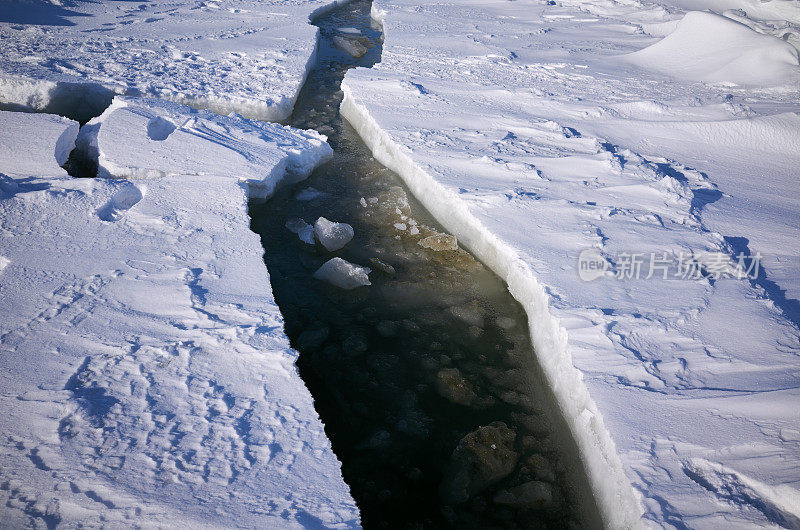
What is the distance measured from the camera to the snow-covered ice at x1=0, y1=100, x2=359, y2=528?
177cm

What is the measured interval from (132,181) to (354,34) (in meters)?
5.88

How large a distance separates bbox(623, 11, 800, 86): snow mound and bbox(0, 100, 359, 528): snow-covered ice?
595cm

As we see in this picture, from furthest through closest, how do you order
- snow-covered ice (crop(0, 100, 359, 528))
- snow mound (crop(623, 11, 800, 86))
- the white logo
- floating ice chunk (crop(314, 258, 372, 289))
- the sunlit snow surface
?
snow mound (crop(623, 11, 800, 86)) → floating ice chunk (crop(314, 258, 372, 289)) → the white logo → the sunlit snow surface → snow-covered ice (crop(0, 100, 359, 528))

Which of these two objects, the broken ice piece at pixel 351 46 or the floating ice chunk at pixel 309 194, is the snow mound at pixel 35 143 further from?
the broken ice piece at pixel 351 46

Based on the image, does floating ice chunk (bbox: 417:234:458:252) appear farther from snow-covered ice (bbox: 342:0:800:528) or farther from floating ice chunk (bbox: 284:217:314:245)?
floating ice chunk (bbox: 284:217:314:245)

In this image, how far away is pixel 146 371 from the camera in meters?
2.21

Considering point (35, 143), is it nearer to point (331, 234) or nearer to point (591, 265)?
point (331, 234)

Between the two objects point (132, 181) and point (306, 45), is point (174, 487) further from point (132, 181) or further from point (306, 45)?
point (306, 45)

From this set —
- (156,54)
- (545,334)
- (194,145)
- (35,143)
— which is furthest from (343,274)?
(156,54)

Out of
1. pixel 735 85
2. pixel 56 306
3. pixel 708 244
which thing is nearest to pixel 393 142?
pixel 708 244

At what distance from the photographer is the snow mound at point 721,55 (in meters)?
5.86

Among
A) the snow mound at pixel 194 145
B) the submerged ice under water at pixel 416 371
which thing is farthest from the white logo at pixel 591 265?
the snow mound at pixel 194 145

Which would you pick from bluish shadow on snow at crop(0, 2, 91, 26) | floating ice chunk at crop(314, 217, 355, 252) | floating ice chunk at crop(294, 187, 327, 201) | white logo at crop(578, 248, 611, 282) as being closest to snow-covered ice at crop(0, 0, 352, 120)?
bluish shadow on snow at crop(0, 2, 91, 26)

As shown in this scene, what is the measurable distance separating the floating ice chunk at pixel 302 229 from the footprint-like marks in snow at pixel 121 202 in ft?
3.37
